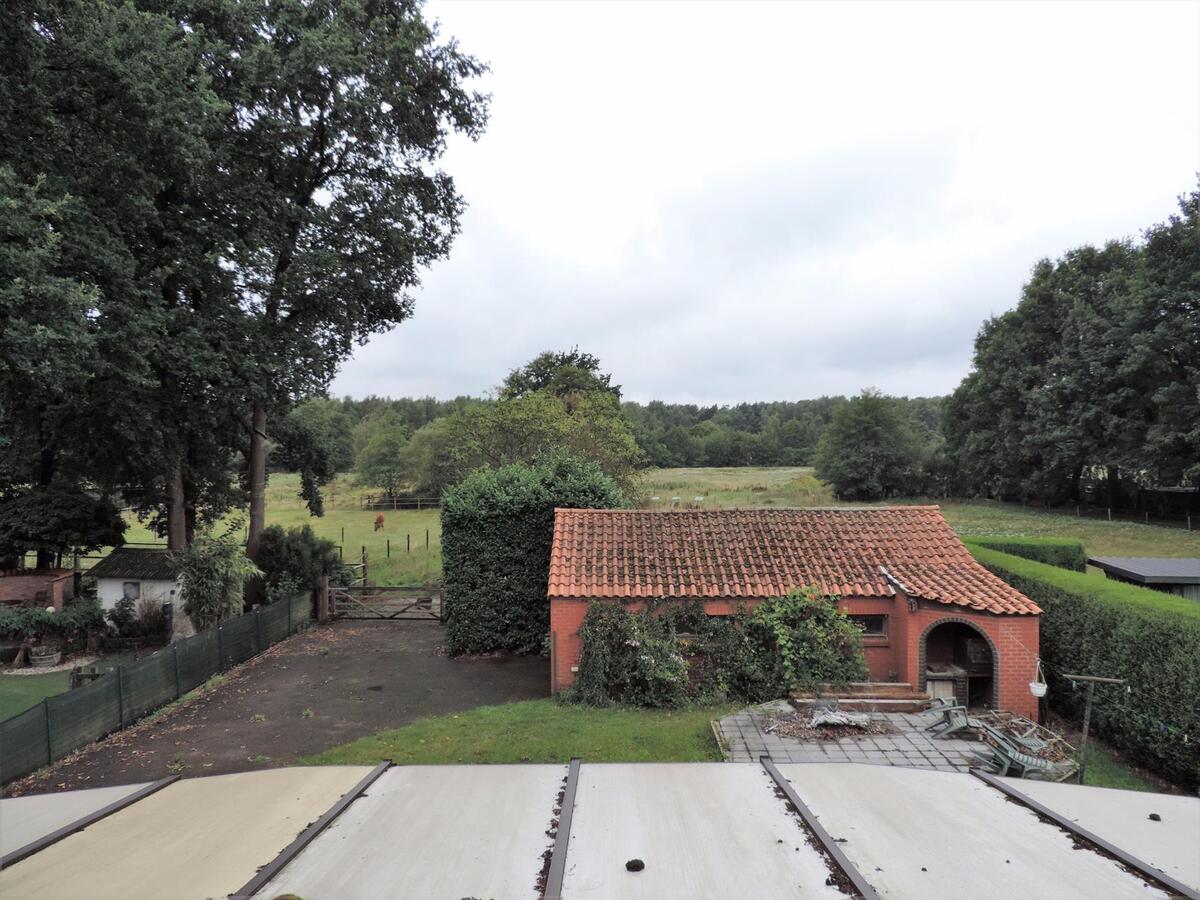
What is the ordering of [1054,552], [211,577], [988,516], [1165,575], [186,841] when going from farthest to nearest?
[988,516]
[1054,552]
[211,577]
[1165,575]
[186,841]

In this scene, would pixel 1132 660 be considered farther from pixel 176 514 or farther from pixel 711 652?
pixel 176 514

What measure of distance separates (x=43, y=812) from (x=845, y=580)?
12865mm

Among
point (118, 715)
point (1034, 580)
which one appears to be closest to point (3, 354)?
point (118, 715)

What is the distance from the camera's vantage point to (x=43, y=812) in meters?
3.98

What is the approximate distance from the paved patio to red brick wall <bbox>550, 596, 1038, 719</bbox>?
1.71m

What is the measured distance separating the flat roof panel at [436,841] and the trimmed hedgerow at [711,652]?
847 cm

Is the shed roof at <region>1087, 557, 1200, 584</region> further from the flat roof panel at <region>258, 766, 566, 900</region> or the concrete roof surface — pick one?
the flat roof panel at <region>258, 766, 566, 900</region>

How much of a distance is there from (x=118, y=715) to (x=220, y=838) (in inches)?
466

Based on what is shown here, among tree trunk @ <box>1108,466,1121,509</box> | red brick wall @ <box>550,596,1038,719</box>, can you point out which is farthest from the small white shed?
tree trunk @ <box>1108,466,1121,509</box>

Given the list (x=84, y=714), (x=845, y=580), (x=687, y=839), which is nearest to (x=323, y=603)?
(x=84, y=714)

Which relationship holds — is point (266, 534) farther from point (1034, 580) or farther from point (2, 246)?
point (1034, 580)

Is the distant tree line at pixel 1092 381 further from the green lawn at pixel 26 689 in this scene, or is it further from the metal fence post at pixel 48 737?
the green lawn at pixel 26 689

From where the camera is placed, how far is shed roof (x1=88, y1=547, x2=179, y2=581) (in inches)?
784

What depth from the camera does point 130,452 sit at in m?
20.3
